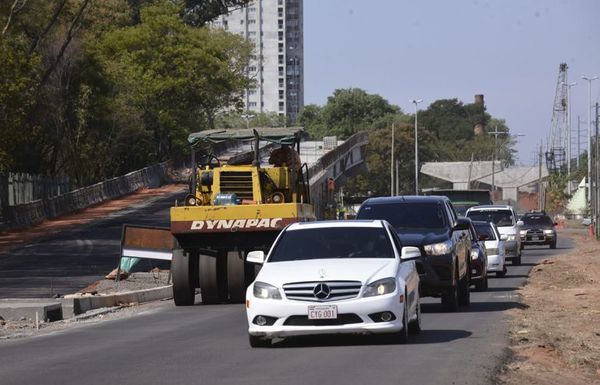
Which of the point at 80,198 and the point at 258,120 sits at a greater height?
the point at 258,120

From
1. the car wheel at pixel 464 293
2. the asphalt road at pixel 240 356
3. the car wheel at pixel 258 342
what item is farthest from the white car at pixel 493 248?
the car wheel at pixel 258 342

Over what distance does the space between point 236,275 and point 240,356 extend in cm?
1061

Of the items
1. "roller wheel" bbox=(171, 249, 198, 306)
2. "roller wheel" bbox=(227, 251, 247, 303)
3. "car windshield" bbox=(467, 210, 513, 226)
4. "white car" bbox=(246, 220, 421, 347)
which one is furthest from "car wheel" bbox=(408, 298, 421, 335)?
"car windshield" bbox=(467, 210, 513, 226)

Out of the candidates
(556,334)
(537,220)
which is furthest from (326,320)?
(537,220)

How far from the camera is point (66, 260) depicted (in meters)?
41.5

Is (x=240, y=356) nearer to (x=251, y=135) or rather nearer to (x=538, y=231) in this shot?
(x=251, y=135)

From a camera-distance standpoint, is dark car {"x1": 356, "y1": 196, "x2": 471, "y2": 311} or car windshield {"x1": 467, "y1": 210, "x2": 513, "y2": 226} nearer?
dark car {"x1": 356, "y1": 196, "x2": 471, "y2": 311}

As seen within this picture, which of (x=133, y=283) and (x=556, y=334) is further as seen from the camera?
(x=133, y=283)

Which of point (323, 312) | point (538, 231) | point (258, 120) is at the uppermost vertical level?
point (258, 120)

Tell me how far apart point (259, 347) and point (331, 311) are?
54.7 inches

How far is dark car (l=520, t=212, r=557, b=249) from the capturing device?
186ft

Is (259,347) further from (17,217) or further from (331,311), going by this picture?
(17,217)

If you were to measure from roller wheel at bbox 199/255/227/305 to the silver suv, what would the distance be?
1581 centimetres

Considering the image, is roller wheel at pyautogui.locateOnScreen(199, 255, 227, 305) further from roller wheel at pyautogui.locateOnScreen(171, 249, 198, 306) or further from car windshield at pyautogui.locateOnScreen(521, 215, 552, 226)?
car windshield at pyautogui.locateOnScreen(521, 215, 552, 226)
